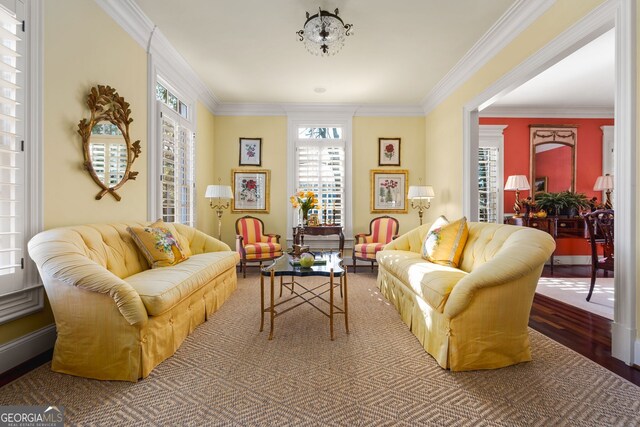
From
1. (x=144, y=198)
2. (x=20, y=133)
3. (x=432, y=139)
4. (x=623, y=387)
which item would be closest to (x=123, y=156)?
(x=144, y=198)

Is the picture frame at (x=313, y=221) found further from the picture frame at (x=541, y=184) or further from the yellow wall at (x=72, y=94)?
the picture frame at (x=541, y=184)

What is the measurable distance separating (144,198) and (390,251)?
3.04 metres

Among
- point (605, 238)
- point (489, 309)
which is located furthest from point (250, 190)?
point (605, 238)

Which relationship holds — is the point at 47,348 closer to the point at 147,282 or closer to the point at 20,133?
the point at 147,282

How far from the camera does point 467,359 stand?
6.75 ft

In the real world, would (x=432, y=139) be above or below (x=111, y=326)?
above

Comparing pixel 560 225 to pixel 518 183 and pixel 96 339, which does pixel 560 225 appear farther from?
pixel 96 339

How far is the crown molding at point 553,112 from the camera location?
6.09m

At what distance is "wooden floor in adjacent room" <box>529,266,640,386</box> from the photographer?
214cm

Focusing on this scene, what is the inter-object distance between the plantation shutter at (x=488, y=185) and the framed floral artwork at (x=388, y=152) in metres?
1.66

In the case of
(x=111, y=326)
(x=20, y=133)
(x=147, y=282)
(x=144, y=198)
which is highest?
(x=20, y=133)

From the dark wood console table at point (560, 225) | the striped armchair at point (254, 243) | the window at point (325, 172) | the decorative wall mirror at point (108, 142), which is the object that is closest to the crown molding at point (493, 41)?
the window at point (325, 172)

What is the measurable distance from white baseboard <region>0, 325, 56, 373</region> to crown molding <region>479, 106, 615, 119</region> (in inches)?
278

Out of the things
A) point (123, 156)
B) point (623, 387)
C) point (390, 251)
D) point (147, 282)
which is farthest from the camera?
point (390, 251)
